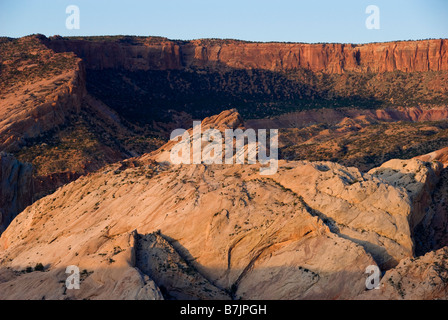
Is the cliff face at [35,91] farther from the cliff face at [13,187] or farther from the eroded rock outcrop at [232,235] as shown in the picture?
the eroded rock outcrop at [232,235]

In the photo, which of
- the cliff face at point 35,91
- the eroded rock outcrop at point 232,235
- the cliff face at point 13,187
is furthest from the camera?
the cliff face at point 35,91

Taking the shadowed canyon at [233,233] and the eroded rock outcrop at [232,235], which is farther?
the eroded rock outcrop at [232,235]

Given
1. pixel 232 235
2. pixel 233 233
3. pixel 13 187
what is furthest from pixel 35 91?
pixel 232 235

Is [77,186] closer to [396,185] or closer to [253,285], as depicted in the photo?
[253,285]

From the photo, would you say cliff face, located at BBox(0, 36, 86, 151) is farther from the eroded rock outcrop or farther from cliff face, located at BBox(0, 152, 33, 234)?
the eroded rock outcrop

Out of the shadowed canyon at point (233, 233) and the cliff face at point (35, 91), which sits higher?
the cliff face at point (35, 91)

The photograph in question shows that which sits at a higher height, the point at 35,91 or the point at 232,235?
the point at 35,91

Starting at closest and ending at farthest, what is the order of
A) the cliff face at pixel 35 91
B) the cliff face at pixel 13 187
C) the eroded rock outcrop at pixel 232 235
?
the eroded rock outcrop at pixel 232 235, the cliff face at pixel 13 187, the cliff face at pixel 35 91

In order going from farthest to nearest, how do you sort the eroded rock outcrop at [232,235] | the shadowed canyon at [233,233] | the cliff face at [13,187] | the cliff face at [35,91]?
the cliff face at [35,91] < the cliff face at [13,187] < the eroded rock outcrop at [232,235] < the shadowed canyon at [233,233]

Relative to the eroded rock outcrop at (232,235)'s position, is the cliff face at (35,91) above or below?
above

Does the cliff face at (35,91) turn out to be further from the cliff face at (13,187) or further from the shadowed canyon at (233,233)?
the shadowed canyon at (233,233)

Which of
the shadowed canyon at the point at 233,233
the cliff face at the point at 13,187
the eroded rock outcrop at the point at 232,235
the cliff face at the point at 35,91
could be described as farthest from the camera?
the cliff face at the point at 35,91

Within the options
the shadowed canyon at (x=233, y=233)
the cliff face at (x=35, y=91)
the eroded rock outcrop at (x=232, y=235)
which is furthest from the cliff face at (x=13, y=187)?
the cliff face at (x=35, y=91)

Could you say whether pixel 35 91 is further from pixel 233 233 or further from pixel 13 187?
pixel 233 233
